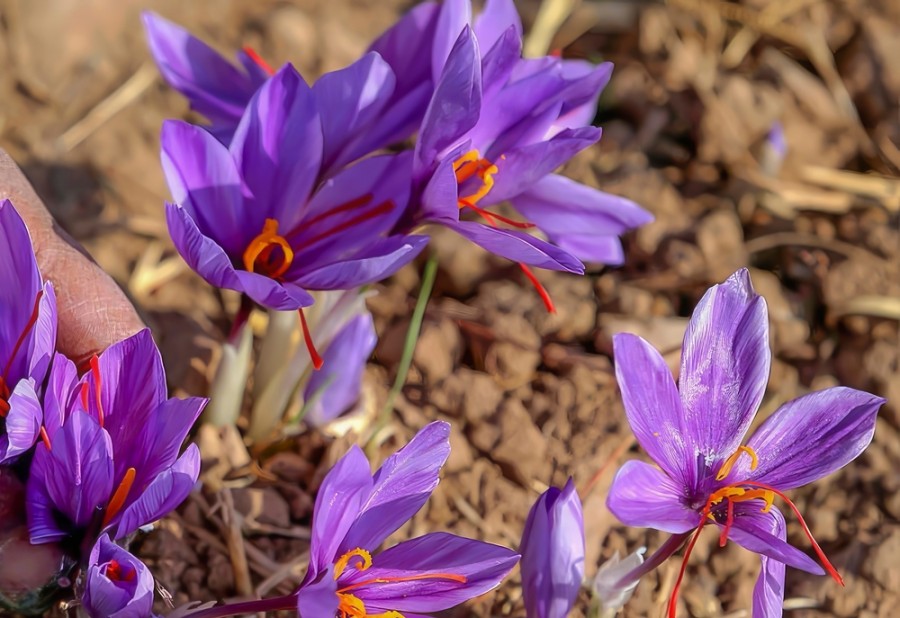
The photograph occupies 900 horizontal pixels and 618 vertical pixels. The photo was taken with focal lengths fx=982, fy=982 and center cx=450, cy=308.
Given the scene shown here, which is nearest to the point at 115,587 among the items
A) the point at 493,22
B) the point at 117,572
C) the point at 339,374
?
the point at 117,572

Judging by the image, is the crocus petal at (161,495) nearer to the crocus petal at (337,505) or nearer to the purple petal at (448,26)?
the crocus petal at (337,505)

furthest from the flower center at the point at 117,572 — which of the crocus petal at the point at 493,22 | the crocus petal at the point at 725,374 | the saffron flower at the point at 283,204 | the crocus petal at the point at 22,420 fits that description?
the crocus petal at the point at 493,22

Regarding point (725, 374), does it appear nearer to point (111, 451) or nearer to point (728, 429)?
point (728, 429)

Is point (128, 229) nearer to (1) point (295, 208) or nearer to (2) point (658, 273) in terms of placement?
(1) point (295, 208)

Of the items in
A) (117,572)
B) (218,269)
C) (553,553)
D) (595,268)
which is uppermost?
(218,269)

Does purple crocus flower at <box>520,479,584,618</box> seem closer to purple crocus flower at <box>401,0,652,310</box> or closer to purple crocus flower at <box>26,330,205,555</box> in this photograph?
purple crocus flower at <box>401,0,652,310</box>
